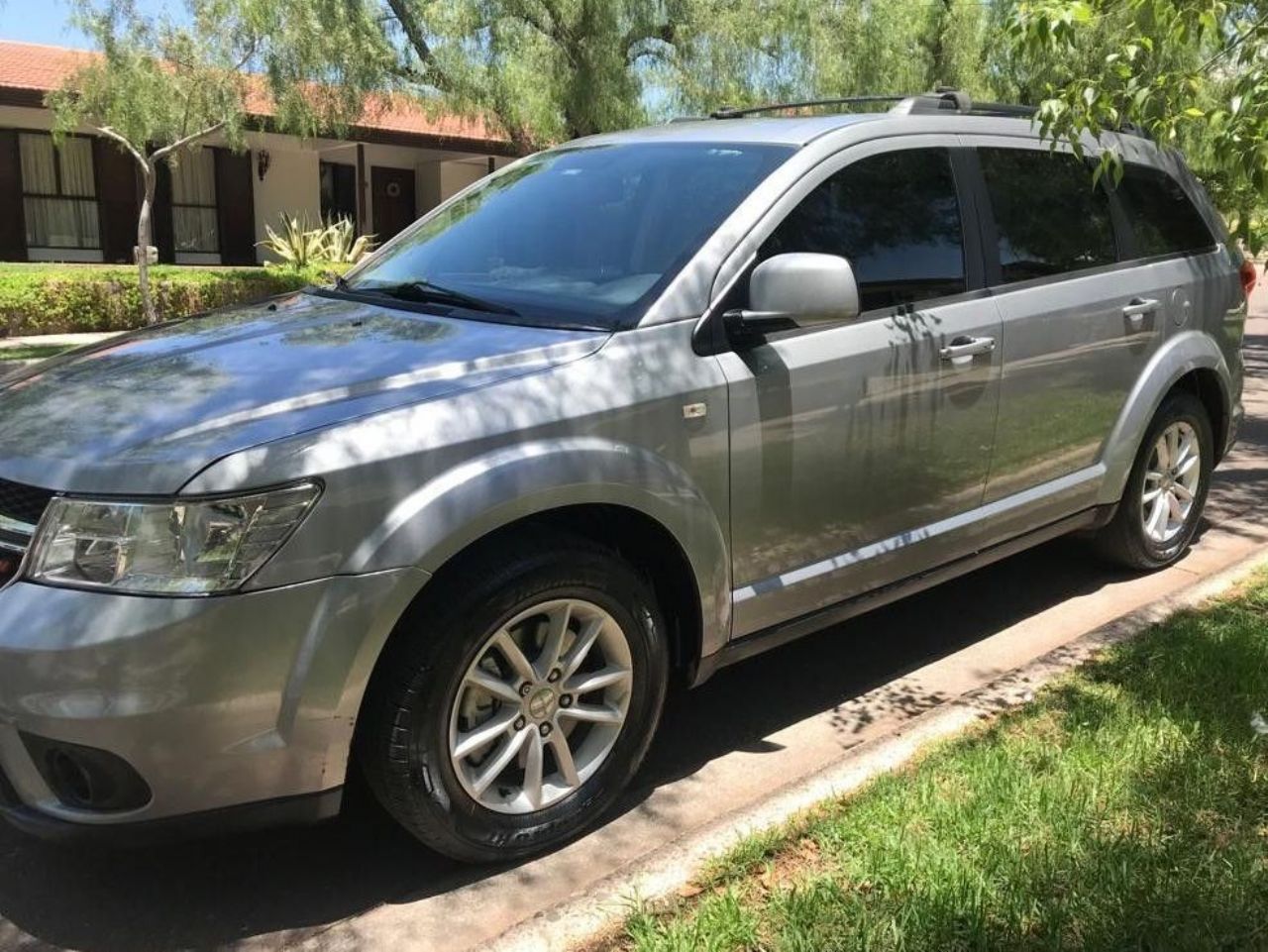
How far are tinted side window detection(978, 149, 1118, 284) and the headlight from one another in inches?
110

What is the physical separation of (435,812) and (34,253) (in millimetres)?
20684

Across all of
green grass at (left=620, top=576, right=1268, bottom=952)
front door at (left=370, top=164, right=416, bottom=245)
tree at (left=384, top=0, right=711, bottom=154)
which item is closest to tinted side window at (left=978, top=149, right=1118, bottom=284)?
green grass at (left=620, top=576, right=1268, bottom=952)

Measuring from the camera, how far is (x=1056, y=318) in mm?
4250

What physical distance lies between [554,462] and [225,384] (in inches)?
32.1

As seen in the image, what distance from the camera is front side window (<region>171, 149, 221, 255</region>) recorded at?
2173 cm

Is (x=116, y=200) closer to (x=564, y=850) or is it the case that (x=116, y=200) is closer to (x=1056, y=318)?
(x=1056, y=318)

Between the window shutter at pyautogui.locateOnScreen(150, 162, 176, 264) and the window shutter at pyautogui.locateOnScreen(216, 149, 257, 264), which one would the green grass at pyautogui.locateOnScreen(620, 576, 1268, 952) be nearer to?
the window shutter at pyautogui.locateOnScreen(150, 162, 176, 264)

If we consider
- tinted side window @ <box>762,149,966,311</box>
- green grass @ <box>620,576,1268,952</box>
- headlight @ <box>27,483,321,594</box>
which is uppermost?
tinted side window @ <box>762,149,966,311</box>

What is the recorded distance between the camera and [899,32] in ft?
58.1

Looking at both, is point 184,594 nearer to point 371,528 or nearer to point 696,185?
point 371,528

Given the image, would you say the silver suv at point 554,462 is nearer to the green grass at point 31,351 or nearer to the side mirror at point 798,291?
the side mirror at point 798,291

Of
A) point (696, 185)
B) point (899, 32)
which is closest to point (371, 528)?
point (696, 185)

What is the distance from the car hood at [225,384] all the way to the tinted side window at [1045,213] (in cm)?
188

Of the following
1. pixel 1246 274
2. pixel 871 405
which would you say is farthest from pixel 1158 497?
pixel 871 405
